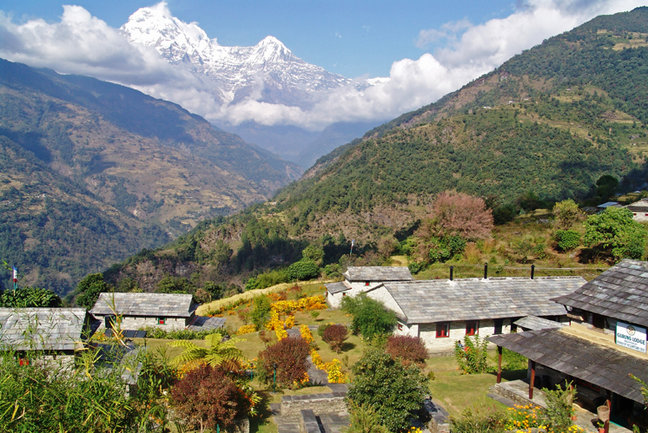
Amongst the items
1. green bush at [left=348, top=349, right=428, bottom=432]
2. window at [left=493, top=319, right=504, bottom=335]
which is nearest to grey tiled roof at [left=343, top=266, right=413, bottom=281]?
window at [left=493, top=319, right=504, bottom=335]

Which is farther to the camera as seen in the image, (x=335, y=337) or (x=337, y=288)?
(x=337, y=288)

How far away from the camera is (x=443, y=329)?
80.1 ft

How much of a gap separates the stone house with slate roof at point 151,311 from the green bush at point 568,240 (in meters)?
34.9

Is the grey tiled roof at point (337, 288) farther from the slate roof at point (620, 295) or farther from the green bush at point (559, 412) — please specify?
the green bush at point (559, 412)

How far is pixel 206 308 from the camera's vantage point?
5100 centimetres

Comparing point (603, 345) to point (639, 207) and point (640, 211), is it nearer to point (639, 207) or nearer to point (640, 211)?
point (640, 211)

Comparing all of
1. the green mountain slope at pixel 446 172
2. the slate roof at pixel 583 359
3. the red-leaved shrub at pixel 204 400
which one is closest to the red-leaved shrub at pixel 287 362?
the red-leaved shrub at pixel 204 400

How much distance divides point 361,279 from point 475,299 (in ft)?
54.5

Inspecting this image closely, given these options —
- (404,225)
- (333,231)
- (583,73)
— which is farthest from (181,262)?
(583,73)

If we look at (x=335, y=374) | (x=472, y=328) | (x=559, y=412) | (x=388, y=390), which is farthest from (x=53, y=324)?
(x=472, y=328)

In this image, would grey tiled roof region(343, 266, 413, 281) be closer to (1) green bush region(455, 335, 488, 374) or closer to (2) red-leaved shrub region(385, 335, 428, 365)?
(1) green bush region(455, 335, 488, 374)

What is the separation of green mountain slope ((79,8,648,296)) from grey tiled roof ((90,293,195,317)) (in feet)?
175

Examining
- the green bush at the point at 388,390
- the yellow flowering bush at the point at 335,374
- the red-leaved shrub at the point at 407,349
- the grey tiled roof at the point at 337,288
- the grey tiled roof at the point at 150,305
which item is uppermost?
the green bush at the point at 388,390

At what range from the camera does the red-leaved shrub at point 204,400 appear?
11930 millimetres
